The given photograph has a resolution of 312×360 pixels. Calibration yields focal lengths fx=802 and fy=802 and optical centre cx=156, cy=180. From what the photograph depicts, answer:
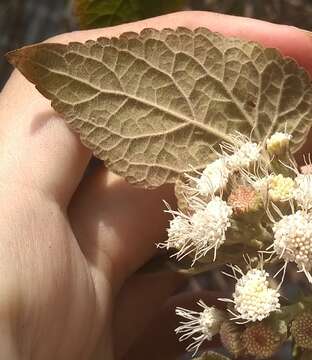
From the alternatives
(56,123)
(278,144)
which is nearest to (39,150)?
(56,123)

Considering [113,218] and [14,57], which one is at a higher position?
[14,57]

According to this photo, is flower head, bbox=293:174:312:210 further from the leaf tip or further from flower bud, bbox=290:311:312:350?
the leaf tip

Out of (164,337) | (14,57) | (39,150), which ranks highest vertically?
(14,57)

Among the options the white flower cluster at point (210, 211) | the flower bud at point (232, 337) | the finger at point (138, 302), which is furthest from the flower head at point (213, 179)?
the finger at point (138, 302)

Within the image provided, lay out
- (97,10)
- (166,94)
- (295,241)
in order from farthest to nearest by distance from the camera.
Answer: (97,10), (166,94), (295,241)

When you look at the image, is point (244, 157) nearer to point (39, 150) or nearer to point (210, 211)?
point (210, 211)

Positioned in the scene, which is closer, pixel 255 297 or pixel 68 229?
pixel 255 297

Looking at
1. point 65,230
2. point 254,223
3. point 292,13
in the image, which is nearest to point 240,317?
point 254,223
